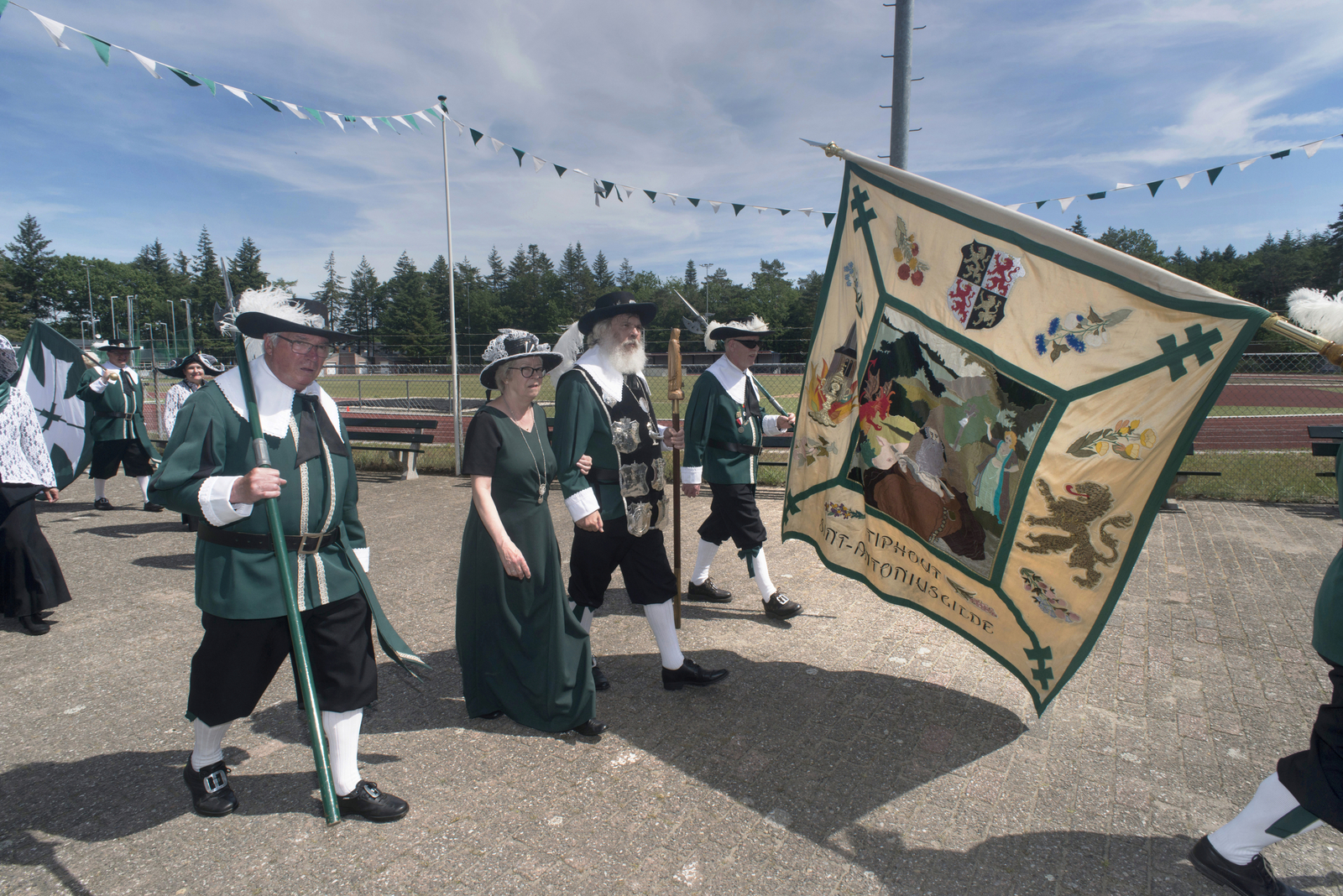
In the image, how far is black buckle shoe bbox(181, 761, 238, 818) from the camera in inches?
104

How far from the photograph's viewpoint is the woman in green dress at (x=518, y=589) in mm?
3162

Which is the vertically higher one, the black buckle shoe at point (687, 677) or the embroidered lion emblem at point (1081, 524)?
the embroidered lion emblem at point (1081, 524)

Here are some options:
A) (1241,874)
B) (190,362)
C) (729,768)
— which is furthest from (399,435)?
(1241,874)

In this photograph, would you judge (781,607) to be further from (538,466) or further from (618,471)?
(538,466)

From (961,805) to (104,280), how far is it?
119 meters

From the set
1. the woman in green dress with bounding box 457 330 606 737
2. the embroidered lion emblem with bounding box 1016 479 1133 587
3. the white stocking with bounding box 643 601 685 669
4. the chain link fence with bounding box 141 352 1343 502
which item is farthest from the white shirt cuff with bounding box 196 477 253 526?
the chain link fence with bounding box 141 352 1343 502

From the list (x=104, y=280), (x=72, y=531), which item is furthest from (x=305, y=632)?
(x=104, y=280)

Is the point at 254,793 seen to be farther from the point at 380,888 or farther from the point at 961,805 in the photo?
the point at 961,805

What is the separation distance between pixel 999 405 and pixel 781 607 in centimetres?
233

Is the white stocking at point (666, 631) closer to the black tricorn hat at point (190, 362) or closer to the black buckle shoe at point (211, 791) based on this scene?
the black buckle shoe at point (211, 791)

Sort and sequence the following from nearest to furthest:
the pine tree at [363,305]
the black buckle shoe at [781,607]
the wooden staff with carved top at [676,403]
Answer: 1. the wooden staff with carved top at [676,403]
2. the black buckle shoe at [781,607]
3. the pine tree at [363,305]

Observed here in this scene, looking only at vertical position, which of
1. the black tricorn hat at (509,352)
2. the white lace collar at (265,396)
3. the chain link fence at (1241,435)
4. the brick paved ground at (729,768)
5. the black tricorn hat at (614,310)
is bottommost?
the brick paved ground at (729,768)

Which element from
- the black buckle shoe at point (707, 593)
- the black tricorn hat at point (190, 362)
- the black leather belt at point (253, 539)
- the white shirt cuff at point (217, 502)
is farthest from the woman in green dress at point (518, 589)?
the black tricorn hat at point (190, 362)

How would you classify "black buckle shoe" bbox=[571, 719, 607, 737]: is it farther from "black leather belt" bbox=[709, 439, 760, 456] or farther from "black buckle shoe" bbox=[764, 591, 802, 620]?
"black leather belt" bbox=[709, 439, 760, 456]
